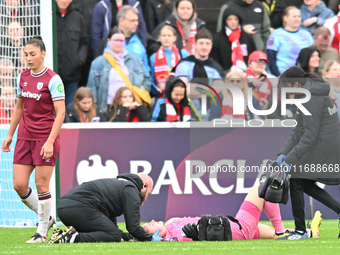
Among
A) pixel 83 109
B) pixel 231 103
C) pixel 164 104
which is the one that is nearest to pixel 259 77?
pixel 231 103

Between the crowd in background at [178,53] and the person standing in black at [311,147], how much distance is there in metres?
3.10

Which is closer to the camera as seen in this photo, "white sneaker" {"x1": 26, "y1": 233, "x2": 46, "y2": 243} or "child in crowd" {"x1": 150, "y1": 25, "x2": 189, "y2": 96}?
"white sneaker" {"x1": 26, "y1": 233, "x2": 46, "y2": 243}

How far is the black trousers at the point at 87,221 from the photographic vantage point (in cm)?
619

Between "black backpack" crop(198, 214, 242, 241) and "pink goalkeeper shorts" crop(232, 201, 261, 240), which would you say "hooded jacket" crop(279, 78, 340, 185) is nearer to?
"pink goalkeeper shorts" crop(232, 201, 261, 240)

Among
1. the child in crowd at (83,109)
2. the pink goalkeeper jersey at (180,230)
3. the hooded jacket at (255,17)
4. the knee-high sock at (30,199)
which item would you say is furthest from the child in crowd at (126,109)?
the pink goalkeeper jersey at (180,230)

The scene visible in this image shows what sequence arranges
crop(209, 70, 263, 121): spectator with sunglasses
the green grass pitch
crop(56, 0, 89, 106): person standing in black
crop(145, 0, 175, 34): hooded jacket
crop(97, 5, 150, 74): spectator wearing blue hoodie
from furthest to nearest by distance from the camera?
1. crop(145, 0, 175, 34): hooded jacket
2. crop(97, 5, 150, 74): spectator wearing blue hoodie
3. crop(56, 0, 89, 106): person standing in black
4. crop(209, 70, 263, 121): spectator with sunglasses
5. the green grass pitch

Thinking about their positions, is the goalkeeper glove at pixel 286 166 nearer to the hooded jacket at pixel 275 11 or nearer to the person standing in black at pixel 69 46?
the person standing in black at pixel 69 46

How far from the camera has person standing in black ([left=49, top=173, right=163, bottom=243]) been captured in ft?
20.2

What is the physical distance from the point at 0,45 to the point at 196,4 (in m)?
3.87

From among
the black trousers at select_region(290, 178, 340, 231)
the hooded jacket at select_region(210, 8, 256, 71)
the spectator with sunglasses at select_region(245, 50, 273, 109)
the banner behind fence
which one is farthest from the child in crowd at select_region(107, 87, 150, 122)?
the black trousers at select_region(290, 178, 340, 231)

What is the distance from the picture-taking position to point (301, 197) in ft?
22.0

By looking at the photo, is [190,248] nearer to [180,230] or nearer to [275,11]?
[180,230]

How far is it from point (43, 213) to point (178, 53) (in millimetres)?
5043

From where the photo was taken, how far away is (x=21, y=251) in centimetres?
562
